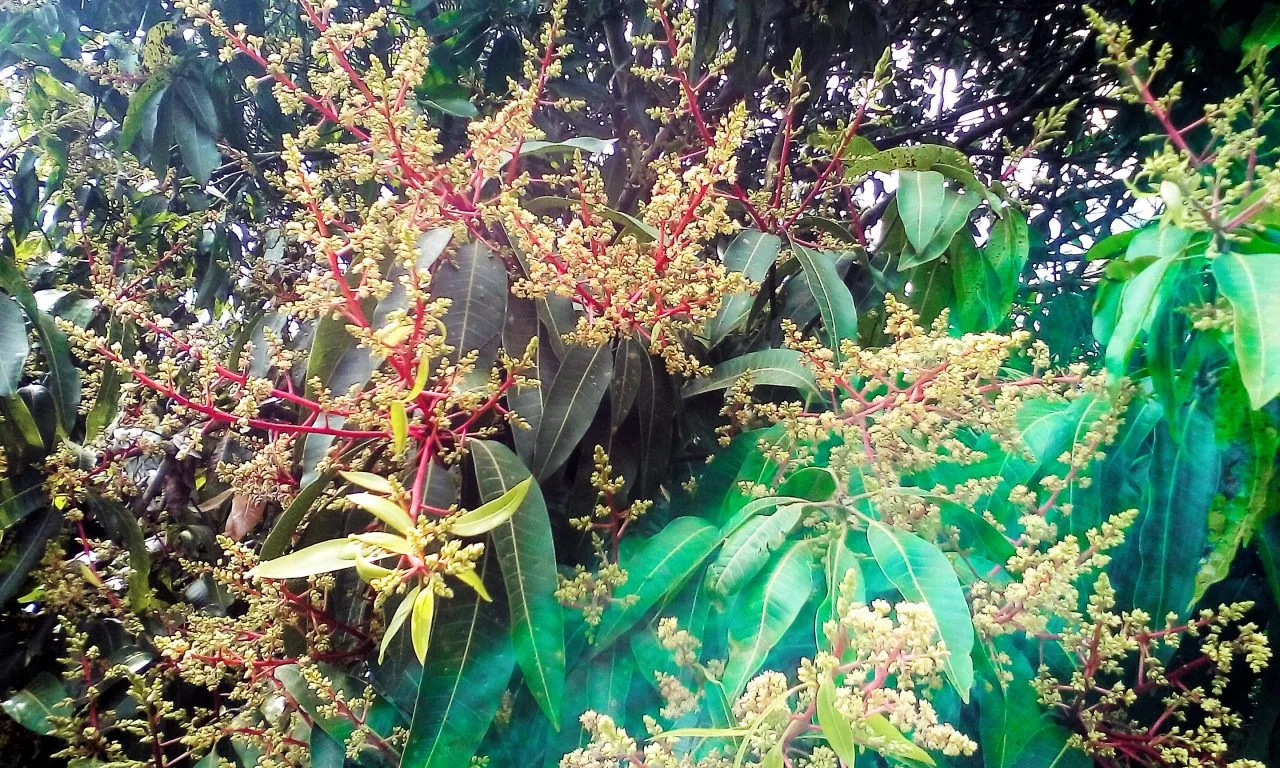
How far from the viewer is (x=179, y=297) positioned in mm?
1377

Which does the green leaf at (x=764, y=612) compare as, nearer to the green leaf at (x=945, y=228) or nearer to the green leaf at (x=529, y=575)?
the green leaf at (x=529, y=575)

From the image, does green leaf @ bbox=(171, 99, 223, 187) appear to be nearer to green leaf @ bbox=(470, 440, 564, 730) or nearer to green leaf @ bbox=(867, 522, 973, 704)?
green leaf @ bbox=(470, 440, 564, 730)

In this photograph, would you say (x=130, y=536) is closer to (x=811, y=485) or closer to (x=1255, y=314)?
(x=811, y=485)

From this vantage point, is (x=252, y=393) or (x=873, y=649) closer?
(x=873, y=649)

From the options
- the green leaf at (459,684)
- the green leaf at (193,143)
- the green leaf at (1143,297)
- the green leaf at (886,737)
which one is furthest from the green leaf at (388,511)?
the green leaf at (193,143)

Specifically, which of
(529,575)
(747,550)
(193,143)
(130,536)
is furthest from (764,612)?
(193,143)

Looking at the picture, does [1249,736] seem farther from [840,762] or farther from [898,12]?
[898,12]

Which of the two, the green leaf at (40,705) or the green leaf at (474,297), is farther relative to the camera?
the green leaf at (40,705)

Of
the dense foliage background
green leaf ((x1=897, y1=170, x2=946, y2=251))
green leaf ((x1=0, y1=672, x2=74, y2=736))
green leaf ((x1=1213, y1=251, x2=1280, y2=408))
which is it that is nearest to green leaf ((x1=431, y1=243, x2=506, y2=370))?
the dense foliage background

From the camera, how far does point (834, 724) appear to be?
42 centimetres

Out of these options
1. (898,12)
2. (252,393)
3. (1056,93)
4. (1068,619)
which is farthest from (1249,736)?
(898,12)

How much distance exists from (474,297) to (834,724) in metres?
0.48

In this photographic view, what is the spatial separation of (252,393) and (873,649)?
1.57 feet

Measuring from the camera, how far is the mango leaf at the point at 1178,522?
1.96 feet
